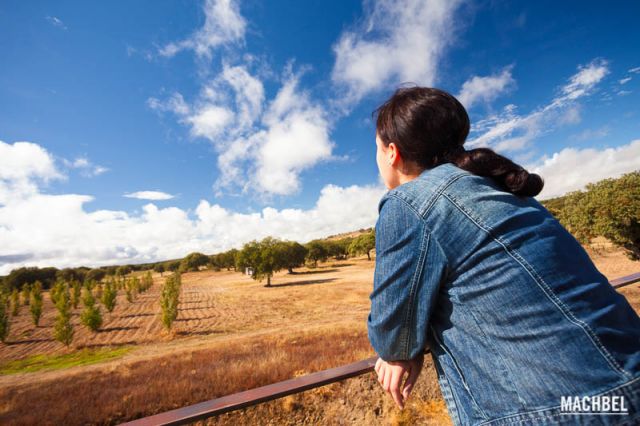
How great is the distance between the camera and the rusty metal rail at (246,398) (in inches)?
56.8

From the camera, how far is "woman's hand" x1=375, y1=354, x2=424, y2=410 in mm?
1330

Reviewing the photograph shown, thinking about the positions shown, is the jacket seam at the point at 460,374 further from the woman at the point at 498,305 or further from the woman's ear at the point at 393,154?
the woman's ear at the point at 393,154

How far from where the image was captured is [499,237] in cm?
98

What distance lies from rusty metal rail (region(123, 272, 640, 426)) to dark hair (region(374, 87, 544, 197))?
1.49 metres

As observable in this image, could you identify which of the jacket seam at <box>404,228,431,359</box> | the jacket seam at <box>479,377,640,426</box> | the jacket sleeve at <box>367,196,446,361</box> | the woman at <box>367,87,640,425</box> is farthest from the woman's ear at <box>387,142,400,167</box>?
the jacket seam at <box>479,377,640,426</box>

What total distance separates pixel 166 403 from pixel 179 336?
24253 mm

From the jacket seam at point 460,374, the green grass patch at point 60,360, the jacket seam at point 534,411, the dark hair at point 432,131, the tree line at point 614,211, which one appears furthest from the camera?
the green grass patch at point 60,360

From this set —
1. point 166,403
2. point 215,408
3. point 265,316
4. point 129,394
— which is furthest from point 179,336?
point 215,408

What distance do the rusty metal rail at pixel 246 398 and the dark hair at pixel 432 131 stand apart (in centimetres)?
149

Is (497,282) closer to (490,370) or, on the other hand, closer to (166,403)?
(490,370)

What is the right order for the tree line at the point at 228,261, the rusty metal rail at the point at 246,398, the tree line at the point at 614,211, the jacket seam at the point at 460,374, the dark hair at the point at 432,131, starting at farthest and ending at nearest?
the tree line at the point at 228,261 → the tree line at the point at 614,211 → the rusty metal rail at the point at 246,398 → the dark hair at the point at 432,131 → the jacket seam at the point at 460,374

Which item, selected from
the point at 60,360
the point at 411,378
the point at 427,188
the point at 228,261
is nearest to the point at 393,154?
the point at 427,188

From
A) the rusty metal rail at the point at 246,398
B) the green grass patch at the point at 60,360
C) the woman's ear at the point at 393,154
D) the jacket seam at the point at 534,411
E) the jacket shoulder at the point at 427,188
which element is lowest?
the green grass patch at the point at 60,360

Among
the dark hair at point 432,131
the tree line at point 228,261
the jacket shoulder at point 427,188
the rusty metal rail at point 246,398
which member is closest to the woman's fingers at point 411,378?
the rusty metal rail at point 246,398
